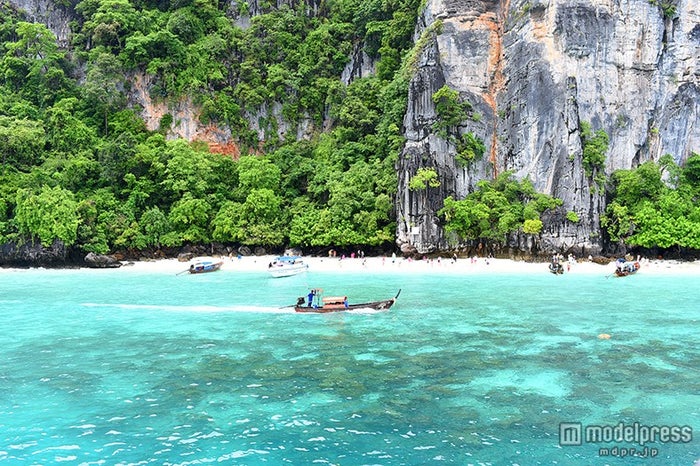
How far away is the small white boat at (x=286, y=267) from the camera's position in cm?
3697

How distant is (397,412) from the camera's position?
11812 mm

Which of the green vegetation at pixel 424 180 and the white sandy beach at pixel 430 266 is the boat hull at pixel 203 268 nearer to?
the white sandy beach at pixel 430 266

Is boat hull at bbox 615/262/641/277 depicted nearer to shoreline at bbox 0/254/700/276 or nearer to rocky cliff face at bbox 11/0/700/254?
shoreline at bbox 0/254/700/276

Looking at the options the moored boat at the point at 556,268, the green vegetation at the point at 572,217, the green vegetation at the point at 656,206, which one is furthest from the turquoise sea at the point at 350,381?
the green vegetation at the point at 656,206

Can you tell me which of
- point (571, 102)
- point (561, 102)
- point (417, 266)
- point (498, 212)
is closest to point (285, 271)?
point (417, 266)

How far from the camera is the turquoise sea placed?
33.4 ft

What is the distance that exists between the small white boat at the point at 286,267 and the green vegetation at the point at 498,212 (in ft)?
42.1

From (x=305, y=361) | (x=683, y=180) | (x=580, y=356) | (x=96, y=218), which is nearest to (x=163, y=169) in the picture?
(x=96, y=218)

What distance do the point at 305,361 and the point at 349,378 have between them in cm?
218

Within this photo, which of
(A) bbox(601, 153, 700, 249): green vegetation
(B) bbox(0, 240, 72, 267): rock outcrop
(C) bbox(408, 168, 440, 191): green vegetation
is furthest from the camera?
(B) bbox(0, 240, 72, 267): rock outcrop

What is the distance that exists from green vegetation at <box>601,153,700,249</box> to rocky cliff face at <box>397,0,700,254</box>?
1.52 meters

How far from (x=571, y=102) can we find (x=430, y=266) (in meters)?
18.4

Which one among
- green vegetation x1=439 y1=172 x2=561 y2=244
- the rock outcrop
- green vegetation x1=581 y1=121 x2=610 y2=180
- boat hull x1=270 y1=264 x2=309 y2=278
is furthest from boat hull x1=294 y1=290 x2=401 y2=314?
the rock outcrop

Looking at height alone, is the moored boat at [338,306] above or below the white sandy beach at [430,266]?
below
